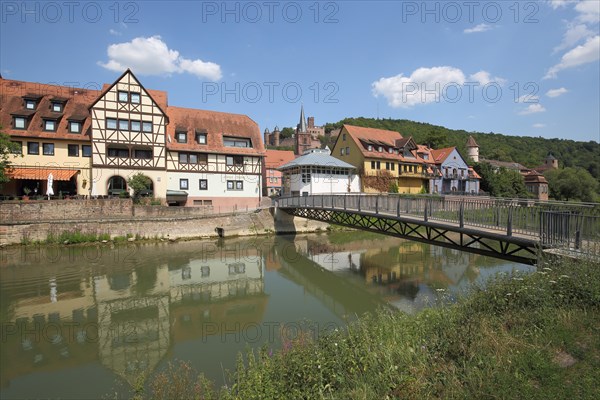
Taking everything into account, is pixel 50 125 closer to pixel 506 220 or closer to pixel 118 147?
pixel 118 147

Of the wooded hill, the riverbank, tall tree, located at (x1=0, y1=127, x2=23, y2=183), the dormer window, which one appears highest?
the wooded hill

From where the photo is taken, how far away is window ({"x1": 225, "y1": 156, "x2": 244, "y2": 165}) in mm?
31711

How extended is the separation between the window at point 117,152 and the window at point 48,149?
13.0ft

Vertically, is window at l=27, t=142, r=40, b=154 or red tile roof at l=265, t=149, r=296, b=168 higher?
red tile roof at l=265, t=149, r=296, b=168

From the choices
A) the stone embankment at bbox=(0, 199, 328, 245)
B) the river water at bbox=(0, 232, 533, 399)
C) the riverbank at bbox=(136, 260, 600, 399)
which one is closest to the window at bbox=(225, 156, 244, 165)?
the stone embankment at bbox=(0, 199, 328, 245)

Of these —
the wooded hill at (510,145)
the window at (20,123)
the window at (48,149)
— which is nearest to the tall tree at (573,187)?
the wooded hill at (510,145)

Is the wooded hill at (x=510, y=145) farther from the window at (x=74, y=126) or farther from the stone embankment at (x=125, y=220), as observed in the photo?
the window at (x=74, y=126)

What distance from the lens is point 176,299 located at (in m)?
12.1

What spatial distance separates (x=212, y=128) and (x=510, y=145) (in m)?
111

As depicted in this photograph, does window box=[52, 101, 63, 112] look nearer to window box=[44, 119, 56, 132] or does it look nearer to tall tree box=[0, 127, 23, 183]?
window box=[44, 119, 56, 132]

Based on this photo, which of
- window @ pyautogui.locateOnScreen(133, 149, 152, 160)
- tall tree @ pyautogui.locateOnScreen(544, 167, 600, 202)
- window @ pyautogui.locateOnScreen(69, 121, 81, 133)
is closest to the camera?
window @ pyautogui.locateOnScreen(69, 121, 81, 133)

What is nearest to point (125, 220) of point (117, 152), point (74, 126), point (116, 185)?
point (116, 185)

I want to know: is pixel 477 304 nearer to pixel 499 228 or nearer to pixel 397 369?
pixel 397 369

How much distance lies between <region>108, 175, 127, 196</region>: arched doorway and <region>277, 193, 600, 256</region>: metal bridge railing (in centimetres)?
2151
